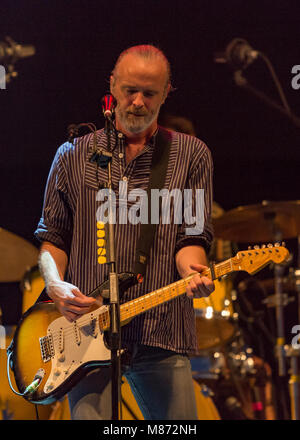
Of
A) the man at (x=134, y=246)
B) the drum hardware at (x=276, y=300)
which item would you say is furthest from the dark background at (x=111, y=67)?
the man at (x=134, y=246)

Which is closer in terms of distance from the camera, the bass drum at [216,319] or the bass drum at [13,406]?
the bass drum at [13,406]

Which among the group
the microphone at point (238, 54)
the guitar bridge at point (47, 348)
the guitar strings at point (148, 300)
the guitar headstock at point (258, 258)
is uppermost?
the microphone at point (238, 54)

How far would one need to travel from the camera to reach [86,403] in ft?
7.82

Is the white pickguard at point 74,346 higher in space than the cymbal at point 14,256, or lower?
lower

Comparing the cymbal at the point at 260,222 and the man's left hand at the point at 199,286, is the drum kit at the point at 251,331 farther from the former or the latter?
the man's left hand at the point at 199,286

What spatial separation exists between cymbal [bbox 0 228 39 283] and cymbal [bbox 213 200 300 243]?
147 centimetres

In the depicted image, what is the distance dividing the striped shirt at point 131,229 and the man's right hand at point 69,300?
0.13m

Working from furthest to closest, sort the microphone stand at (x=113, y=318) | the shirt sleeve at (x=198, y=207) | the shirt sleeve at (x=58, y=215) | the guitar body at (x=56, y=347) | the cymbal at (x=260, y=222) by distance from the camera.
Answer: the cymbal at (x=260, y=222), the shirt sleeve at (x=58, y=215), the shirt sleeve at (x=198, y=207), the guitar body at (x=56, y=347), the microphone stand at (x=113, y=318)

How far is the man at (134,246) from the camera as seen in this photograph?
95.4 inches

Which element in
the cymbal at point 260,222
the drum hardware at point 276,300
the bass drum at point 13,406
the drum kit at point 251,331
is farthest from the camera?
the drum hardware at point 276,300

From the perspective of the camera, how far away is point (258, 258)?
2566 mm

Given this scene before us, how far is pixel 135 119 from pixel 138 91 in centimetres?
12

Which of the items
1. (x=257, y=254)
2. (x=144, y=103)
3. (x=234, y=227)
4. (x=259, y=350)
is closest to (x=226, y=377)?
(x=259, y=350)
